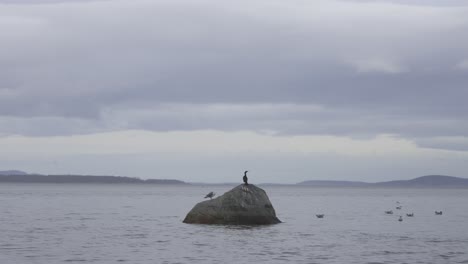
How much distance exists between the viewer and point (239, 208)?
5294cm

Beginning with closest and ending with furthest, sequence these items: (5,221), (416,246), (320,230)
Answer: (416,246)
(320,230)
(5,221)

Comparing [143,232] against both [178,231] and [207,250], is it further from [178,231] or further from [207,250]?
[207,250]

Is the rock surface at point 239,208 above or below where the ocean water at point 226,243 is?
above

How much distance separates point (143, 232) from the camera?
2167 inches

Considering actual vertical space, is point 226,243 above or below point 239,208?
below

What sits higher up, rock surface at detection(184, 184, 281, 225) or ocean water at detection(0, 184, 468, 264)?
rock surface at detection(184, 184, 281, 225)

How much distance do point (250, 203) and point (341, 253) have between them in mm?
12877

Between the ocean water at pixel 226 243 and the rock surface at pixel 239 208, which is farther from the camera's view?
the rock surface at pixel 239 208

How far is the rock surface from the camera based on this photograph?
52.9 metres

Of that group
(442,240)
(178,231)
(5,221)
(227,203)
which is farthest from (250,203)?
(5,221)

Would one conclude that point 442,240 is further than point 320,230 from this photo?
No

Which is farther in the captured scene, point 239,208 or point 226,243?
point 239,208

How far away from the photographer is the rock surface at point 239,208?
5288 centimetres

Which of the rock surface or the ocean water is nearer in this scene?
the ocean water
